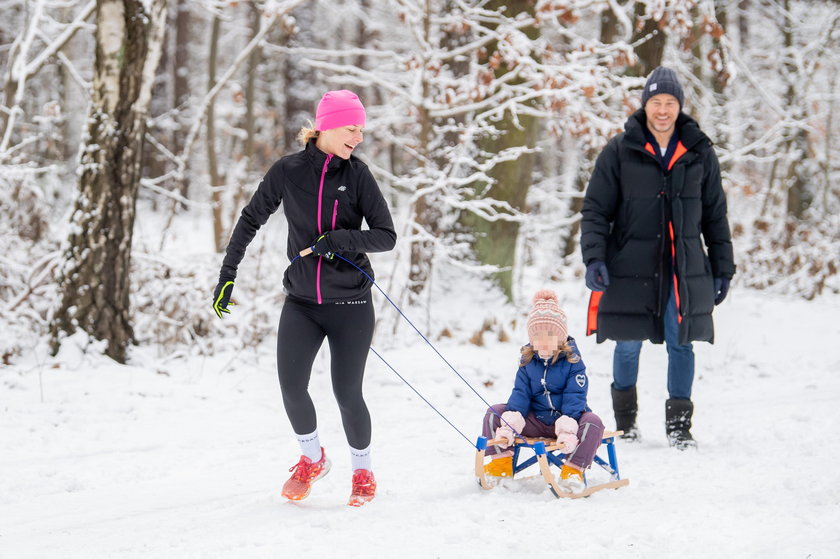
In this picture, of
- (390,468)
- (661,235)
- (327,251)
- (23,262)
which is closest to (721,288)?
(661,235)

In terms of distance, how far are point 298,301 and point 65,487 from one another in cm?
166

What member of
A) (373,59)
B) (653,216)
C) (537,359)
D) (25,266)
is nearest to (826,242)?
(653,216)

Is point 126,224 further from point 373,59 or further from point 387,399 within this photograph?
point 373,59

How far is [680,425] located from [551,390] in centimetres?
115

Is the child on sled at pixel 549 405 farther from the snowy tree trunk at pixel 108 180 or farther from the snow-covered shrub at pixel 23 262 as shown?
the snow-covered shrub at pixel 23 262

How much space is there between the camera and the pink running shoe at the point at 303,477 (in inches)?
142

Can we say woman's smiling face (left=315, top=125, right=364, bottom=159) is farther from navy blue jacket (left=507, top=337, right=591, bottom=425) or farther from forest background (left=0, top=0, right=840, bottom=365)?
forest background (left=0, top=0, right=840, bottom=365)

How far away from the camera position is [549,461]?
12.3 feet

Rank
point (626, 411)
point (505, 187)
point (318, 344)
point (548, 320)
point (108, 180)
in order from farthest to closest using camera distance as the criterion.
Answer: point (505, 187)
point (108, 180)
point (626, 411)
point (548, 320)
point (318, 344)

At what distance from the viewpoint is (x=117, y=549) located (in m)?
3.09

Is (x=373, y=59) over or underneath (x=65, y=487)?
over

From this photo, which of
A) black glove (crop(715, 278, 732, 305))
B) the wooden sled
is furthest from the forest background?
the wooden sled

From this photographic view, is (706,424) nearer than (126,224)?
Yes

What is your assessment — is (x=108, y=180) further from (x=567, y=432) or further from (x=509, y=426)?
(x=567, y=432)
